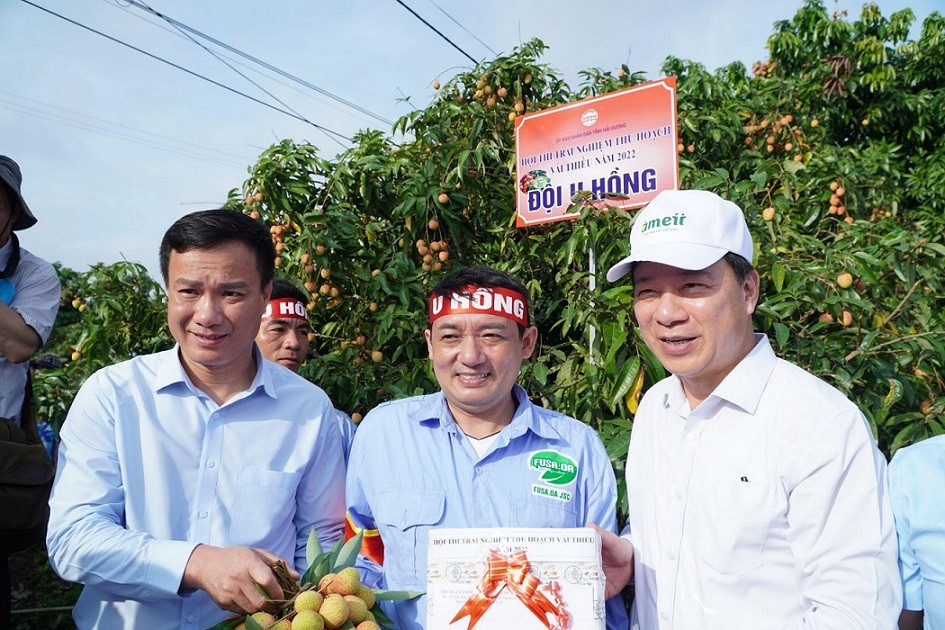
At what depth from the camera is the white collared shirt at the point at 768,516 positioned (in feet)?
4.56

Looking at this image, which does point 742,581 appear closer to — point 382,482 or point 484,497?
point 484,497

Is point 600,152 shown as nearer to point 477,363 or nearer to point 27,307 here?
point 477,363

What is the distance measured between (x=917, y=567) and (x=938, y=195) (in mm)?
7011

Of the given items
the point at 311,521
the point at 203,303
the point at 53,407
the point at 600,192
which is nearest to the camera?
the point at 203,303

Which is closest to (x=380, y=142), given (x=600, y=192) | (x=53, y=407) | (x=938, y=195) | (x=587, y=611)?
(x=600, y=192)

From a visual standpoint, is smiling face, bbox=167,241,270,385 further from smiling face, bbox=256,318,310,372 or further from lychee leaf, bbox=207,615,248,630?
smiling face, bbox=256,318,310,372

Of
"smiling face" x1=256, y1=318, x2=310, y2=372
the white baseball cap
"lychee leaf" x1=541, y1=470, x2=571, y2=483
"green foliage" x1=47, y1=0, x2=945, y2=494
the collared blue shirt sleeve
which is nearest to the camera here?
the white baseball cap

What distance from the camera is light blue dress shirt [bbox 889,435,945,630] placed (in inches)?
57.4

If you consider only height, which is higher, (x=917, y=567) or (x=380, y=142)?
(x=380, y=142)

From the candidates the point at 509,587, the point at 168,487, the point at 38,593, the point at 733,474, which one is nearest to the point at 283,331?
the point at 168,487

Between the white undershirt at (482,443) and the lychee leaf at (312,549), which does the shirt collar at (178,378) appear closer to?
the lychee leaf at (312,549)

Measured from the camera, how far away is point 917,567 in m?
1.50

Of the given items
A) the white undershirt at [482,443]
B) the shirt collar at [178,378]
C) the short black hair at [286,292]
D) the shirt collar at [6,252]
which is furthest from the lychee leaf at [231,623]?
the short black hair at [286,292]

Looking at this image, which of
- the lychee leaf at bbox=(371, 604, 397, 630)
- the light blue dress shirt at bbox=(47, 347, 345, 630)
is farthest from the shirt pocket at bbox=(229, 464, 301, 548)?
the lychee leaf at bbox=(371, 604, 397, 630)
